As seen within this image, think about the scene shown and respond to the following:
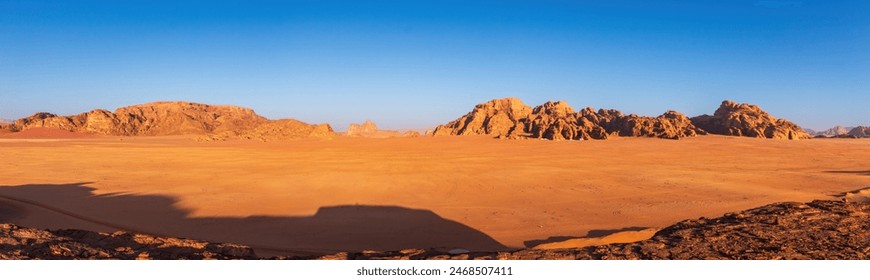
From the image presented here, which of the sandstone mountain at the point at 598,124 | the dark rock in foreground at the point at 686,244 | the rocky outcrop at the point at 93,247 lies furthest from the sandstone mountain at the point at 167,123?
the dark rock in foreground at the point at 686,244

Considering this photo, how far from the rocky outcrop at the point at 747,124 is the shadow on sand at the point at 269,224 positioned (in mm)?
35348

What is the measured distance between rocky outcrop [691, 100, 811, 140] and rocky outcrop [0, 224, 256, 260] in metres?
39.2

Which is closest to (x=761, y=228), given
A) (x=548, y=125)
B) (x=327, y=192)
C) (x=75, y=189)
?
(x=327, y=192)

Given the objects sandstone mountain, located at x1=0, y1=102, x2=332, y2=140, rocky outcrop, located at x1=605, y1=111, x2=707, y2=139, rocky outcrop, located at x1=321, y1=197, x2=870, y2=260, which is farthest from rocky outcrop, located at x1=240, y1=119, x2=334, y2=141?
rocky outcrop, located at x1=321, y1=197, x2=870, y2=260

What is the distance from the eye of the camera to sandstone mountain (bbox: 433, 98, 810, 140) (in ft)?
108

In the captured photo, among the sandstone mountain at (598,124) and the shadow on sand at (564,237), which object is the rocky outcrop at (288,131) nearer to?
the sandstone mountain at (598,124)

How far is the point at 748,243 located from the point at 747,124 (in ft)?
128

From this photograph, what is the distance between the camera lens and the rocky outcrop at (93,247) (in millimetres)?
3232

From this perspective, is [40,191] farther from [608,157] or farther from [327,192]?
[608,157]

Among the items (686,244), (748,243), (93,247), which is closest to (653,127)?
(748,243)

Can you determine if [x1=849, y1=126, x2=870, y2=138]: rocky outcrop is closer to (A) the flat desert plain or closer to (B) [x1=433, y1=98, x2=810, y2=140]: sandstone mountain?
(B) [x1=433, y1=98, x2=810, y2=140]: sandstone mountain

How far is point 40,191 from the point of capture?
10.8 m

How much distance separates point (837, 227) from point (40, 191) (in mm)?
14772

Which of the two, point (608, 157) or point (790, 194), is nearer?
point (790, 194)
